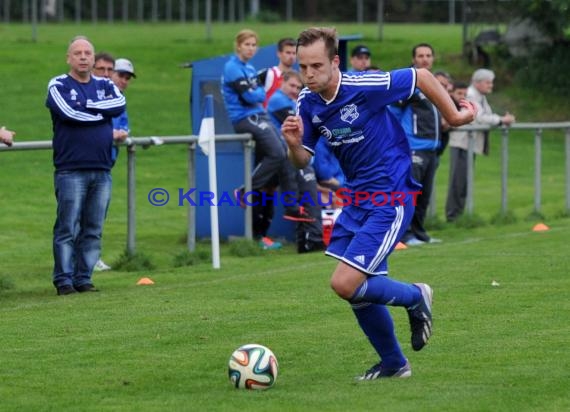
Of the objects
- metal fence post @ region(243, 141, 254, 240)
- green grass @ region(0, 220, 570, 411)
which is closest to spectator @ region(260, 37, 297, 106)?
metal fence post @ region(243, 141, 254, 240)

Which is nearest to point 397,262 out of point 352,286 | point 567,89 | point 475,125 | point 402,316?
point 402,316

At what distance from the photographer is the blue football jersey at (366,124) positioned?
7789 millimetres

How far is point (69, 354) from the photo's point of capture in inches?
343

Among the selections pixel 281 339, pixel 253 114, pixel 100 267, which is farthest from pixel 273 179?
pixel 281 339

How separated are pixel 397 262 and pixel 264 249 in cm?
231

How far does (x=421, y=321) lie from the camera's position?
799cm

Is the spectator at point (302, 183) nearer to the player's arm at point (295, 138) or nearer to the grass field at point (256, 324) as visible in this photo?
the grass field at point (256, 324)

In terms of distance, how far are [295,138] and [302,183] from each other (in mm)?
7967

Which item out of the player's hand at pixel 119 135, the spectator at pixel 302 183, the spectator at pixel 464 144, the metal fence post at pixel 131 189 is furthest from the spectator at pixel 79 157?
the spectator at pixel 464 144

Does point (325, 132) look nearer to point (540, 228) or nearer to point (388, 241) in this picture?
point (388, 241)

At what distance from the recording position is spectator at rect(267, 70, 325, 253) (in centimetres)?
1548

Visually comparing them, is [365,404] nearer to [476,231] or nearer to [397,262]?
[397,262]

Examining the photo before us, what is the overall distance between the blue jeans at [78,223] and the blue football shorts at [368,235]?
474 centimetres

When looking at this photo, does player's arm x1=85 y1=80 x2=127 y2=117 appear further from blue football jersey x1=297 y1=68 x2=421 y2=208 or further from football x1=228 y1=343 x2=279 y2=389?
football x1=228 y1=343 x2=279 y2=389
